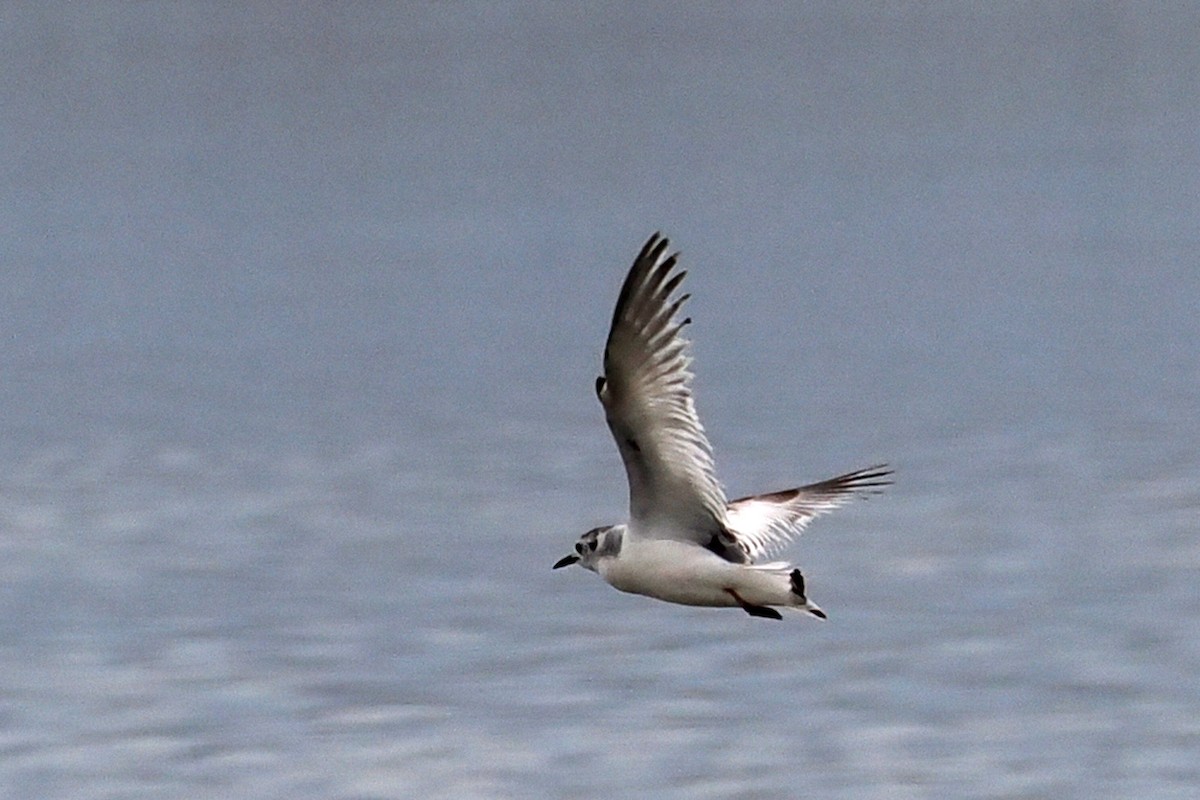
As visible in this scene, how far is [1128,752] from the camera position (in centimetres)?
1603

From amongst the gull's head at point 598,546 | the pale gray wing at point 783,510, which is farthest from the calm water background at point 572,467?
the gull's head at point 598,546

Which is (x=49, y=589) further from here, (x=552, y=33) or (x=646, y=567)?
(x=552, y=33)

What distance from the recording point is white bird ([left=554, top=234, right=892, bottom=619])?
9836 millimetres

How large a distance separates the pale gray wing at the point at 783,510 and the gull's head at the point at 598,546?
0.61 m

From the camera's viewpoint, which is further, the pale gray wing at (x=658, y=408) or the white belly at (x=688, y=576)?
the white belly at (x=688, y=576)

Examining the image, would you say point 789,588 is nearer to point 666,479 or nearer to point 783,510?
point 666,479

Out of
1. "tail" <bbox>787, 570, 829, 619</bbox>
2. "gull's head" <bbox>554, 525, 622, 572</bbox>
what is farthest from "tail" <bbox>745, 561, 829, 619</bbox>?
"gull's head" <bbox>554, 525, 622, 572</bbox>

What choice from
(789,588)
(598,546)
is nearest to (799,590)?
(789,588)

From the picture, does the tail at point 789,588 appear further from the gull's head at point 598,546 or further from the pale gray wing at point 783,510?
the pale gray wing at point 783,510

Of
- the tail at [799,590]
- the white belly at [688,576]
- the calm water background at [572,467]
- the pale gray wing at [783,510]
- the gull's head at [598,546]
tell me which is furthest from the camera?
the calm water background at [572,467]

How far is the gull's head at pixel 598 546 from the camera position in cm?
1055

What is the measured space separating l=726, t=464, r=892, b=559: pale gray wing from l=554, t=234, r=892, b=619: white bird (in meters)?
0.90

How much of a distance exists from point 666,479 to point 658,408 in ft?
0.94

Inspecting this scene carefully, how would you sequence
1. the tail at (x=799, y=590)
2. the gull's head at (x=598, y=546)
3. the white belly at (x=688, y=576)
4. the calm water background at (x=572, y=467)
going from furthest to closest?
the calm water background at (x=572, y=467) < the gull's head at (x=598, y=546) < the white belly at (x=688, y=576) < the tail at (x=799, y=590)
